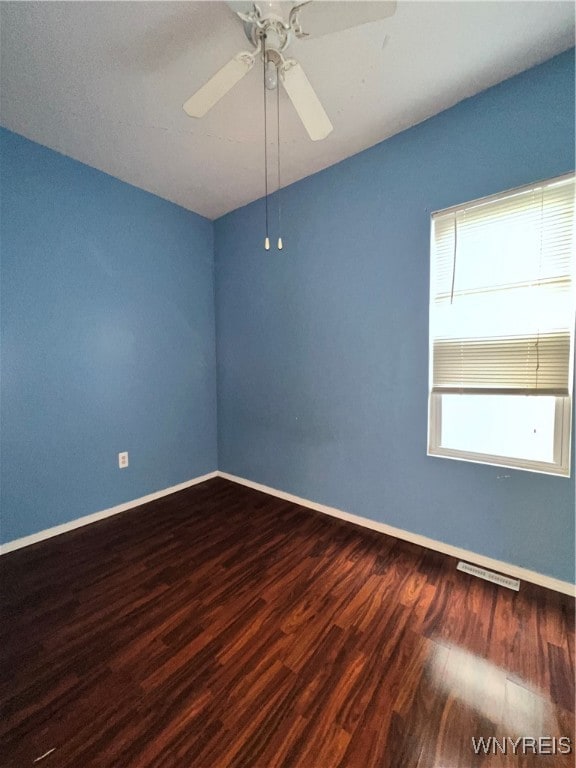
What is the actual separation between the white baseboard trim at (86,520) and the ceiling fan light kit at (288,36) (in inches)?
104

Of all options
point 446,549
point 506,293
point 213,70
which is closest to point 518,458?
point 446,549

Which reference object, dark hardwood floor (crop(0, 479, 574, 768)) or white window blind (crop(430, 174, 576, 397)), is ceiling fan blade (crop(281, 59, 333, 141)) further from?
dark hardwood floor (crop(0, 479, 574, 768))

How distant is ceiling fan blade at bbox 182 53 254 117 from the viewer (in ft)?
3.27

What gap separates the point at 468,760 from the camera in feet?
2.70

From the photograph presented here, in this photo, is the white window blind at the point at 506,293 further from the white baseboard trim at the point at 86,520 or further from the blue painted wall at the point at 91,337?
the white baseboard trim at the point at 86,520

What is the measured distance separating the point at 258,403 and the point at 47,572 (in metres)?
1.80

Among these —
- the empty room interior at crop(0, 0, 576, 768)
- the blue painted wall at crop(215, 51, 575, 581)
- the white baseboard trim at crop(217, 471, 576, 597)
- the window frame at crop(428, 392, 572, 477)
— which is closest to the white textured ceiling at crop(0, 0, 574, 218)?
the empty room interior at crop(0, 0, 576, 768)

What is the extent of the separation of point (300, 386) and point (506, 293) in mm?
1475

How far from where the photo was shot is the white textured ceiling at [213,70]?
117cm

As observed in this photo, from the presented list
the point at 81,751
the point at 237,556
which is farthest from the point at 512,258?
the point at 81,751

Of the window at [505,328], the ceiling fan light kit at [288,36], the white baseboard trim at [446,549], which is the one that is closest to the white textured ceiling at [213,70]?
the ceiling fan light kit at [288,36]

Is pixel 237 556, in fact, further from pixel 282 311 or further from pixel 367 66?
pixel 367 66

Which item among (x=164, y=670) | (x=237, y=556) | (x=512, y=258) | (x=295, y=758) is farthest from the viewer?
(x=237, y=556)

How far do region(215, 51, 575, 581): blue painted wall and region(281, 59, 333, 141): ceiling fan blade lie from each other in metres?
0.82
